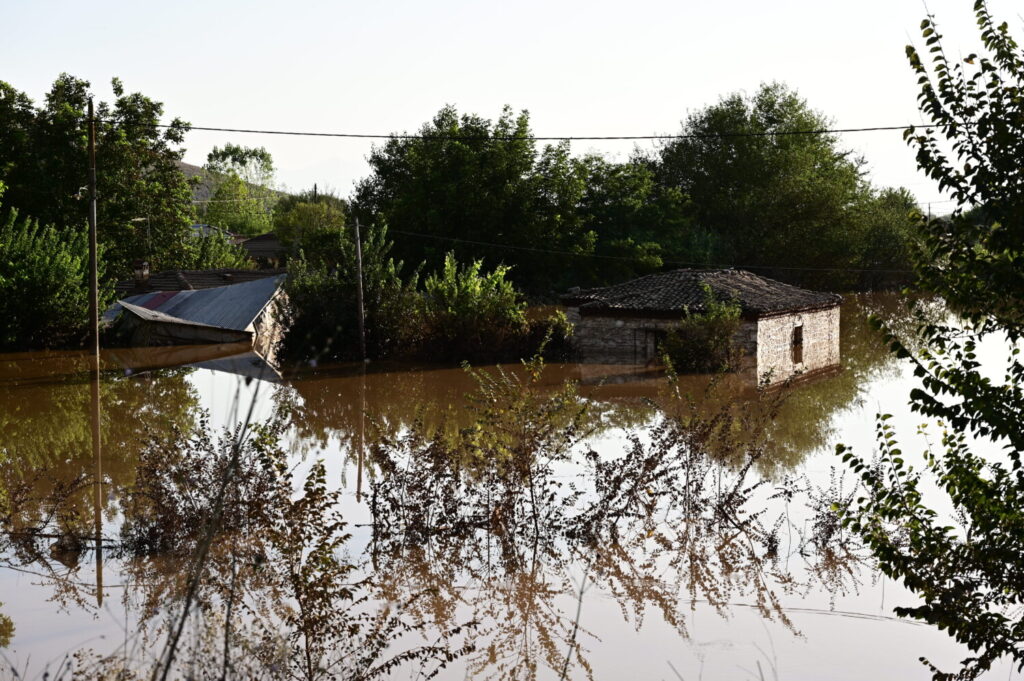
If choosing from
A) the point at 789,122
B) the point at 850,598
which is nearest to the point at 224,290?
the point at 850,598

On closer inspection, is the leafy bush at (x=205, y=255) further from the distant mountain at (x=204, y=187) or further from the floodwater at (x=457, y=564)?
the floodwater at (x=457, y=564)

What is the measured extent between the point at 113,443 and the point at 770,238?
46.8 metres

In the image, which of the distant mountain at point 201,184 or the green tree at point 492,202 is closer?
the green tree at point 492,202

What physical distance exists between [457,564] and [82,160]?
35.7 metres

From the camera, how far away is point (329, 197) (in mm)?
84688

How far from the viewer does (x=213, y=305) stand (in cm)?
3712

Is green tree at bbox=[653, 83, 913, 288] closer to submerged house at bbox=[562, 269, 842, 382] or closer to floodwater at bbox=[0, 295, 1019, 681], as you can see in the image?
submerged house at bbox=[562, 269, 842, 382]

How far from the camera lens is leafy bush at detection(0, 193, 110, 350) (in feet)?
111

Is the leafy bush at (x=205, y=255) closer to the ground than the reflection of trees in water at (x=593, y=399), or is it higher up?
higher up

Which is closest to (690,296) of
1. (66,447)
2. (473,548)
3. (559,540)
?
(66,447)

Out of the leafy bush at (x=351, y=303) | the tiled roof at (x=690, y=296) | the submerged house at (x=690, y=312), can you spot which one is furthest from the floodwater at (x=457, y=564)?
the leafy bush at (x=351, y=303)

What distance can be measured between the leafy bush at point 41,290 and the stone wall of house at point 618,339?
55.7 ft

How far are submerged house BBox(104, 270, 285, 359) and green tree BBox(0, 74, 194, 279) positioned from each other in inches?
174

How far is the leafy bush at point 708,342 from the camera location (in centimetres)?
2850
